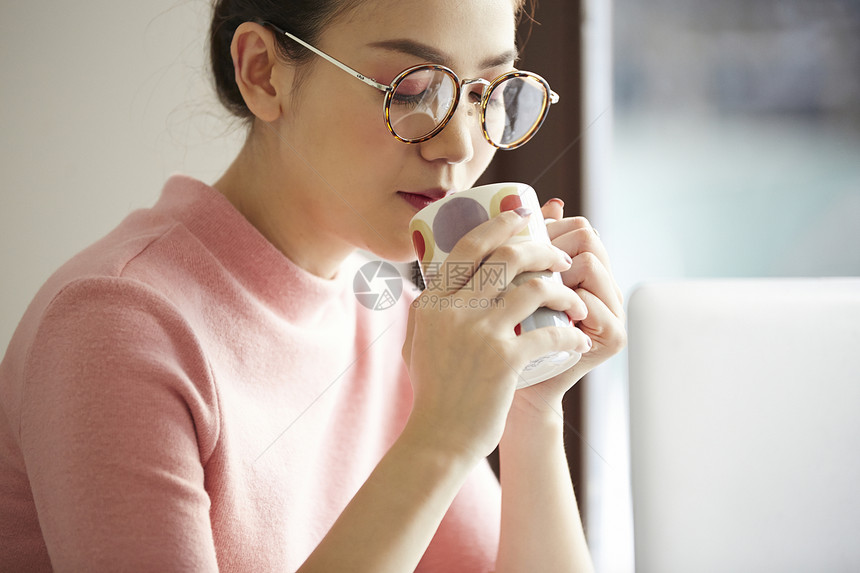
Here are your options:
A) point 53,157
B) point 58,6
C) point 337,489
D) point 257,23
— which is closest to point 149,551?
point 337,489

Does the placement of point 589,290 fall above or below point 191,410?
above

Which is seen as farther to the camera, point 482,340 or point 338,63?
point 338,63

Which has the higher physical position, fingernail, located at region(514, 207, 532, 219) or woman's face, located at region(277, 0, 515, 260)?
woman's face, located at region(277, 0, 515, 260)

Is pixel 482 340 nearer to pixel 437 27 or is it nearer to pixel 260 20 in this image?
pixel 437 27

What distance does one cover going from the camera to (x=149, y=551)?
2.16 ft

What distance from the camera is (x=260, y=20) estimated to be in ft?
3.10

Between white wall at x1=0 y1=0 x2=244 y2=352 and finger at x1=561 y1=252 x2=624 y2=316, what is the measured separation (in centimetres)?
58

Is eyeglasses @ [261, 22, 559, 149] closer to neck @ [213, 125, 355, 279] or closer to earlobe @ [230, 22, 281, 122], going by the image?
earlobe @ [230, 22, 281, 122]

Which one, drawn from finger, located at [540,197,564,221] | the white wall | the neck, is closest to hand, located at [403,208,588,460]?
finger, located at [540,197,564,221]

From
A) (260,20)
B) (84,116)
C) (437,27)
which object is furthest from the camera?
(84,116)

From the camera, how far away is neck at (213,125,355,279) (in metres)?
0.99

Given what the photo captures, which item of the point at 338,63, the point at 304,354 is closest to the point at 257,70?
the point at 338,63

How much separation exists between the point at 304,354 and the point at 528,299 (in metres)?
0.40

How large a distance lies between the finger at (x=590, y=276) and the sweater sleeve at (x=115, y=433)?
0.43 m
